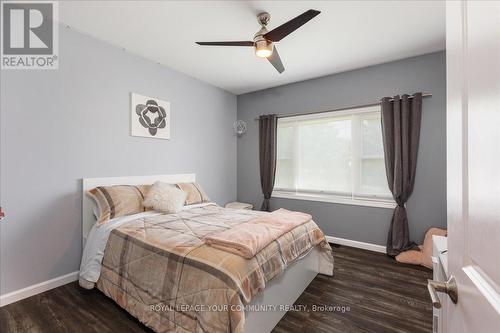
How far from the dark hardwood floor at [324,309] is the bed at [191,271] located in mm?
111

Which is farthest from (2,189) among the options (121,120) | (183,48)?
(183,48)

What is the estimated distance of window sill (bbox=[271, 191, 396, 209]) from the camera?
10.5 feet

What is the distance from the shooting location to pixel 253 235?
172 centimetres

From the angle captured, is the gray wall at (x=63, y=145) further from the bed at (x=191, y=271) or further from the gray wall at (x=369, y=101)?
the gray wall at (x=369, y=101)

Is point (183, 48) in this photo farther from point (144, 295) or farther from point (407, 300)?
point (407, 300)

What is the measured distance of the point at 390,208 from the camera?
315cm

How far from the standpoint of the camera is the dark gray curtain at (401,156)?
9.60 feet

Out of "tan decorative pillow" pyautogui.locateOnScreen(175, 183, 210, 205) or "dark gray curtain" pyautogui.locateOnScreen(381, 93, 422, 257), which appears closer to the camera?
"dark gray curtain" pyautogui.locateOnScreen(381, 93, 422, 257)

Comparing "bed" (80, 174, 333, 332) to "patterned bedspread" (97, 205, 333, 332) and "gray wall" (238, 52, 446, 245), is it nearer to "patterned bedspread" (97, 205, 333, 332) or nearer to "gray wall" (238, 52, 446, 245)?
"patterned bedspread" (97, 205, 333, 332)

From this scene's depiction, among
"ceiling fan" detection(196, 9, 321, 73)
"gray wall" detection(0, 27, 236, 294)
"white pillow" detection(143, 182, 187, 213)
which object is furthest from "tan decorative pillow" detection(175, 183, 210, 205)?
"ceiling fan" detection(196, 9, 321, 73)

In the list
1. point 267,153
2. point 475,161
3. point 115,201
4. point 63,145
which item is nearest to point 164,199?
point 115,201

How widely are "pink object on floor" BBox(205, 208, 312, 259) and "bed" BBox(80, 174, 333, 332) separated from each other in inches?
2.2

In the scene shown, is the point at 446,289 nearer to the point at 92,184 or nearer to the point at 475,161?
the point at 475,161

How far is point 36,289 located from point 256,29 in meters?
3.39
